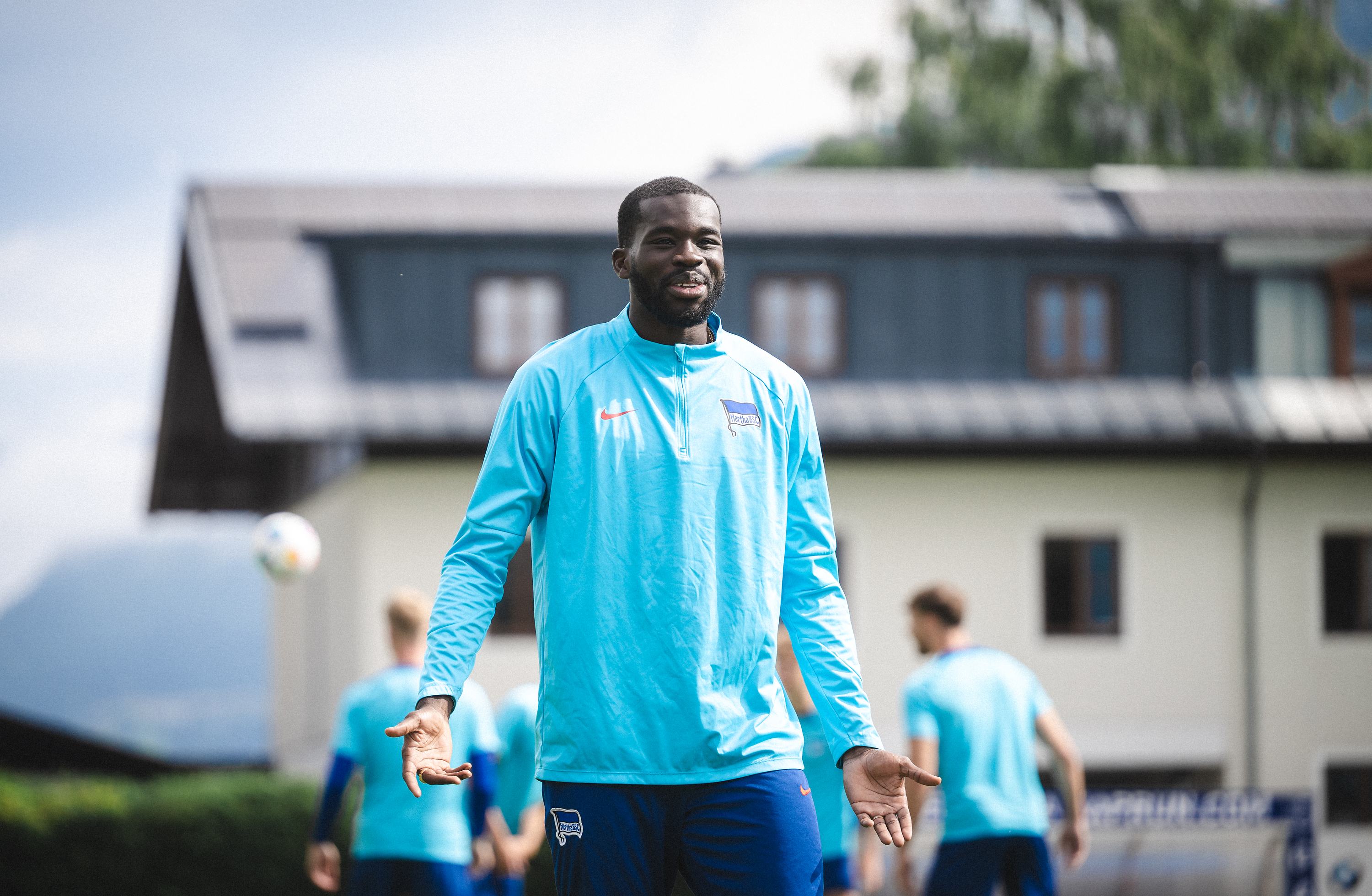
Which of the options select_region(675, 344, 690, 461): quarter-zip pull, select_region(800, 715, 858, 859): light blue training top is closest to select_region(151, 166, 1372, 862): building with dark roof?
select_region(800, 715, 858, 859): light blue training top

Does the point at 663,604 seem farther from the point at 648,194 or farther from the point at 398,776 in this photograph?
the point at 398,776

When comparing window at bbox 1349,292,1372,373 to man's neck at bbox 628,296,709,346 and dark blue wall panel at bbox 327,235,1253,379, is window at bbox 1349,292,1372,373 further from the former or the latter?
man's neck at bbox 628,296,709,346

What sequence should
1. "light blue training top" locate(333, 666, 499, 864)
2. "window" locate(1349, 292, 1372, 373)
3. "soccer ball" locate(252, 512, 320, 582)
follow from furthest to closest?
"window" locate(1349, 292, 1372, 373) → "soccer ball" locate(252, 512, 320, 582) → "light blue training top" locate(333, 666, 499, 864)

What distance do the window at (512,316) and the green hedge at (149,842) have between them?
9.27 m

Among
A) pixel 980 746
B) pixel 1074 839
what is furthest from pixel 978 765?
pixel 1074 839

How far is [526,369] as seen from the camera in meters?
3.04

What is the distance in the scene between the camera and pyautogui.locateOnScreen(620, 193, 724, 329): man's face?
299 cm

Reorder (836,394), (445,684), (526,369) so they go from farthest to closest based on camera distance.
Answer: (836,394)
(526,369)
(445,684)

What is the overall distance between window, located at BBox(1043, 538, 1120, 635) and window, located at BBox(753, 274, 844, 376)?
3.99 meters

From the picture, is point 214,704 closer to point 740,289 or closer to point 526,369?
point 740,289

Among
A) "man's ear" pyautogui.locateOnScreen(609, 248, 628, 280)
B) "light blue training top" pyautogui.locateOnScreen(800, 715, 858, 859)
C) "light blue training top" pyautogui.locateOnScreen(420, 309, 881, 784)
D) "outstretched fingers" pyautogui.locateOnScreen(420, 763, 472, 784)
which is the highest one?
"man's ear" pyautogui.locateOnScreen(609, 248, 628, 280)

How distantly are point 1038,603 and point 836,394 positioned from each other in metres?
3.93

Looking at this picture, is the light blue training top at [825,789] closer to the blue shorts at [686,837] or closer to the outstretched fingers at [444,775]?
the blue shorts at [686,837]

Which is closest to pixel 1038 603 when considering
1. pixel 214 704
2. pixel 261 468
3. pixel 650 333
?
pixel 261 468
